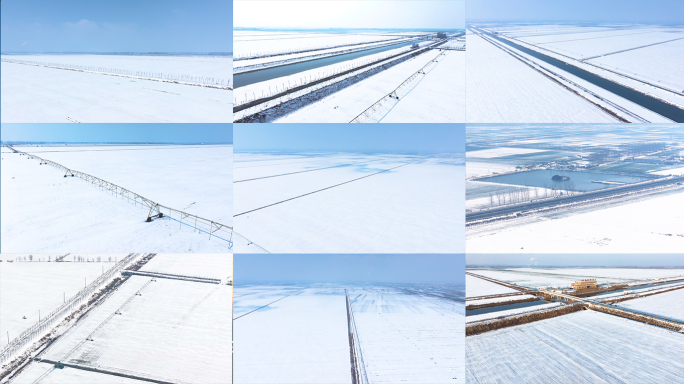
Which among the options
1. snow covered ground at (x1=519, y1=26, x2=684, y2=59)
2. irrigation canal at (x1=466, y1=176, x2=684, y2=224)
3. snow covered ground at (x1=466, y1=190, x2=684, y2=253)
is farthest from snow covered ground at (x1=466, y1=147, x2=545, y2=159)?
snow covered ground at (x1=519, y1=26, x2=684, y2=59)

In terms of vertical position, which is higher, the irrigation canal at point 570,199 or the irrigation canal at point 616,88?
the irrigation canal at point 616,88

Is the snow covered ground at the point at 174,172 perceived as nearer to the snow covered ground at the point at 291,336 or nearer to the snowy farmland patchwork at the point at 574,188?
the snow covered ground at the point at 291,336

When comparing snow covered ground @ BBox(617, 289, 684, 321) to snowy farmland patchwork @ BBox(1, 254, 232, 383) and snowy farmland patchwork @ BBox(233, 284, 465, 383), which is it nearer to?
snowy farmland patchwork @ BBox(233, 284, 465, 383)

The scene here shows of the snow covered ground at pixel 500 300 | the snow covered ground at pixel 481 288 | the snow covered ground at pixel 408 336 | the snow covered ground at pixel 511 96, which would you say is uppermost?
the snow covered ground at pixel 511 96

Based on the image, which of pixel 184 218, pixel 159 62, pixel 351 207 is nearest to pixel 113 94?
pixel 159 62

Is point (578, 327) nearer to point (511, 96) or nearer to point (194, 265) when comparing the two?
point (511, 96)

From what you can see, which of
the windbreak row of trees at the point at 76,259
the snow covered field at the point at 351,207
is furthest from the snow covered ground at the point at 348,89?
the windbreak row of trees at the point at 76,259

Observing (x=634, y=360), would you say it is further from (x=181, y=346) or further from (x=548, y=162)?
(x=181, y=346)

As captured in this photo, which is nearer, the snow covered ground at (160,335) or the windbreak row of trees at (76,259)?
the snow covered ground at (160,335)

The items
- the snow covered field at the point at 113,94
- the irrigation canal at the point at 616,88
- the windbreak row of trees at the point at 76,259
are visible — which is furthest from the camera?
the windbreak row of trees at the point at 76,259

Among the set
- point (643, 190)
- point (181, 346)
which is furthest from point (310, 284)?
point (643, 190)
